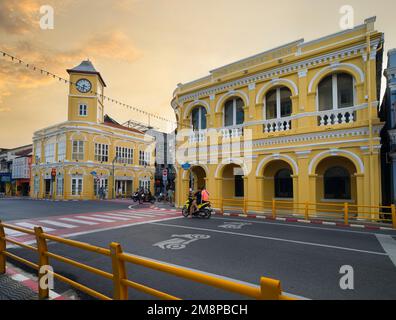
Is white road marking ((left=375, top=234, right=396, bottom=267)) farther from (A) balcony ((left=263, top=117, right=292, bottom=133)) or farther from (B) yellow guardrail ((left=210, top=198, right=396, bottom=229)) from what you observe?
(A) balcony ((left=263, top=117, right=292, bottom=133))

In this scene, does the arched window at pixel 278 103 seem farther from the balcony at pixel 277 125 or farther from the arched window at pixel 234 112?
the arched window at pixel 234 112

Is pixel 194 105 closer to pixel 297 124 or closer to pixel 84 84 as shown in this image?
pixel 297 124

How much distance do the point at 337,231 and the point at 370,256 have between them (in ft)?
11.9

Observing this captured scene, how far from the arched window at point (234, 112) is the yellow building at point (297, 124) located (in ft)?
0.23

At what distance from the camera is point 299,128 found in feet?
46.3

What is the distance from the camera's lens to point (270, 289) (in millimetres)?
2062

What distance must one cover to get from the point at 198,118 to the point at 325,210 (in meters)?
10.9

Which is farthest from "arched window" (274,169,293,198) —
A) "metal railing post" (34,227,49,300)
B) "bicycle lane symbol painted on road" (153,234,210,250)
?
"metal railing post" (34,227,49,300)

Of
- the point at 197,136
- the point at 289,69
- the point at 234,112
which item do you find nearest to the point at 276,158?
the point at 234,112

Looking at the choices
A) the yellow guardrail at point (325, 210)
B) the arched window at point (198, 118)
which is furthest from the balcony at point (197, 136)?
the yellow guardrail at point (325, 210)

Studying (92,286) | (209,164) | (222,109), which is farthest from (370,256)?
(222,109)

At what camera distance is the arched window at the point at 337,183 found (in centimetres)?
1398

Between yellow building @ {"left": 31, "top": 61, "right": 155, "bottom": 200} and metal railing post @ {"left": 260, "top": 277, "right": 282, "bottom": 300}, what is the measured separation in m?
33.7
